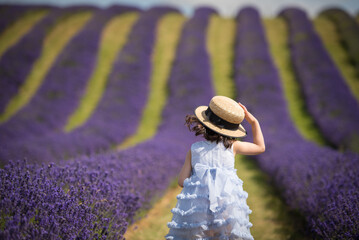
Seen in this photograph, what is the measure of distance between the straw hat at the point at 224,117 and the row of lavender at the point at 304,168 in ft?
4.99

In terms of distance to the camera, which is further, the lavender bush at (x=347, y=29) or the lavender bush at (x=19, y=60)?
the lavender bush at (x=347, y=29)

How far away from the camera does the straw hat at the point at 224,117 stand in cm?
207

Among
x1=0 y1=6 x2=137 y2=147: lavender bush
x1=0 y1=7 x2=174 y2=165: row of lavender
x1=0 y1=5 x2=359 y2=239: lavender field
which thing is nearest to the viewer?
x1=0 y1=5 x2=359 y2=239: lavender field

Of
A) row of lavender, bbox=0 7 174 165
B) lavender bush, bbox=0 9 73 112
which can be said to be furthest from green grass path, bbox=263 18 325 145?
lavender bush, bbox=0 9 73 112

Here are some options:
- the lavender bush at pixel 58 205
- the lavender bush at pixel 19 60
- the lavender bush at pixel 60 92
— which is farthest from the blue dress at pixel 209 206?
the lavender bush at pixel 19 60

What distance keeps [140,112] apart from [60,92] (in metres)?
3.22

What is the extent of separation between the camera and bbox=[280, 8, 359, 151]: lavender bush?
7160 mm

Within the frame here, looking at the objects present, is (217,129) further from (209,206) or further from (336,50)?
(336,50)

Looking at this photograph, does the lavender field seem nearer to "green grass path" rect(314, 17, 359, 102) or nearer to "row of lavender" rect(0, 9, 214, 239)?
"row of lavender" rect(0, 9, 214, 239)

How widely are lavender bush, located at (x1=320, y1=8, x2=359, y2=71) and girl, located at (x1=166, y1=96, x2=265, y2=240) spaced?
12.4 metres

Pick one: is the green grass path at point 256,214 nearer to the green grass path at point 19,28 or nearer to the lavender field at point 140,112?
the lavender field at point 140,112

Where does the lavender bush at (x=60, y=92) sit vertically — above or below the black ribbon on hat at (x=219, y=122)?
above

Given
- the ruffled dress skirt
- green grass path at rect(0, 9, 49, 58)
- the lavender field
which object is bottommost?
the ruffled dress skirt

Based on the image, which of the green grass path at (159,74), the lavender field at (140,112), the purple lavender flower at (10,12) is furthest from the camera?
the purple lavender flower at (10,12)
